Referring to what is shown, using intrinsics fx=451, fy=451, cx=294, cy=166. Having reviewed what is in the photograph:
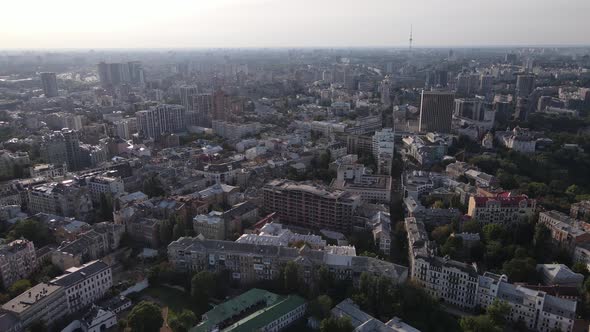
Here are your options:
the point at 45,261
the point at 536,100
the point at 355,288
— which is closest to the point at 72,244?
the point at 45,261

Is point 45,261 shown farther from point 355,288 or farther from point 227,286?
point 355,288

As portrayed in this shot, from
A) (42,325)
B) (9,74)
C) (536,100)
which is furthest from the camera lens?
(9,74)

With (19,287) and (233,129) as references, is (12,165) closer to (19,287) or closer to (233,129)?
(19,287)

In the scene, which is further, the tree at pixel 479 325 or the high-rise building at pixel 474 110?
the high-rise building at pixel 474 110

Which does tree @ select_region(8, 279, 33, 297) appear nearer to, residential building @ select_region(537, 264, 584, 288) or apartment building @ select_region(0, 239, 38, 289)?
apartment building @ select_region(0, 239, 38, 289)

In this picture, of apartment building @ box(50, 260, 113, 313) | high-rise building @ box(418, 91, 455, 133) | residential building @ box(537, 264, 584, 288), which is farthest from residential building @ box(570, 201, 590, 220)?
apartment building @ box(50, 260, 113, 313)

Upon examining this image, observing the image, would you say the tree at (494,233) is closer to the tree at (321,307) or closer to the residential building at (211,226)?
the tree at (321,307)

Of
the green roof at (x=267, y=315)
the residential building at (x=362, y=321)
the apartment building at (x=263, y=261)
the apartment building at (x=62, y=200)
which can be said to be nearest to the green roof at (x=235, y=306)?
the green roof at (x=267, y=315)
